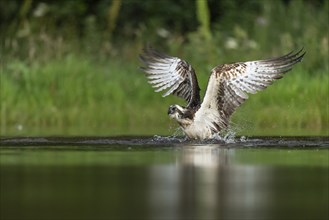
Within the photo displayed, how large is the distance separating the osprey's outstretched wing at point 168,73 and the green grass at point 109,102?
106 centimetres

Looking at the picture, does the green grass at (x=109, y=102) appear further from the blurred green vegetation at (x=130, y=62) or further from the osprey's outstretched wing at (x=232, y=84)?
the osprey's outstretched wing at (x=232, y=84)

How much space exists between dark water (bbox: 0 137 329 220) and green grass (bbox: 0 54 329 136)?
2.67 m


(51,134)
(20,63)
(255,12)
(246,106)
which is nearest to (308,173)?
(51,134)

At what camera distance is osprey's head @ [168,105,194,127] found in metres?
15.4

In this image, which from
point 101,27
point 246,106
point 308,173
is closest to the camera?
point 308,173

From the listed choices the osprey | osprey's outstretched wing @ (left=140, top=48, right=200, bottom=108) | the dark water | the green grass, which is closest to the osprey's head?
the osprey

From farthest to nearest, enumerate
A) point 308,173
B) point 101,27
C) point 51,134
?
point 101,27 < point 51,134 < point 308,173

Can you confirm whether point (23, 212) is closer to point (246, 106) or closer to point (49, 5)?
point (246, 106)

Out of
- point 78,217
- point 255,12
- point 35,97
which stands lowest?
point 78,217

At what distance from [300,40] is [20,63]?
14.1 feet

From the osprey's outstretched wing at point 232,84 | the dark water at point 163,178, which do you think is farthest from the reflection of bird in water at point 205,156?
the osprey's outstretched wing at point 232,84

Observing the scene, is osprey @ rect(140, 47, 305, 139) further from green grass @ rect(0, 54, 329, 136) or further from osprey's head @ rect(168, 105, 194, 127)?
green grass @ rect(0, 54, 329, 136)

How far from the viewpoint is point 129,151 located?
14.2m

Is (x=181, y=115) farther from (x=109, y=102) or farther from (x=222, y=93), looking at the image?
(x=109, y=102)
